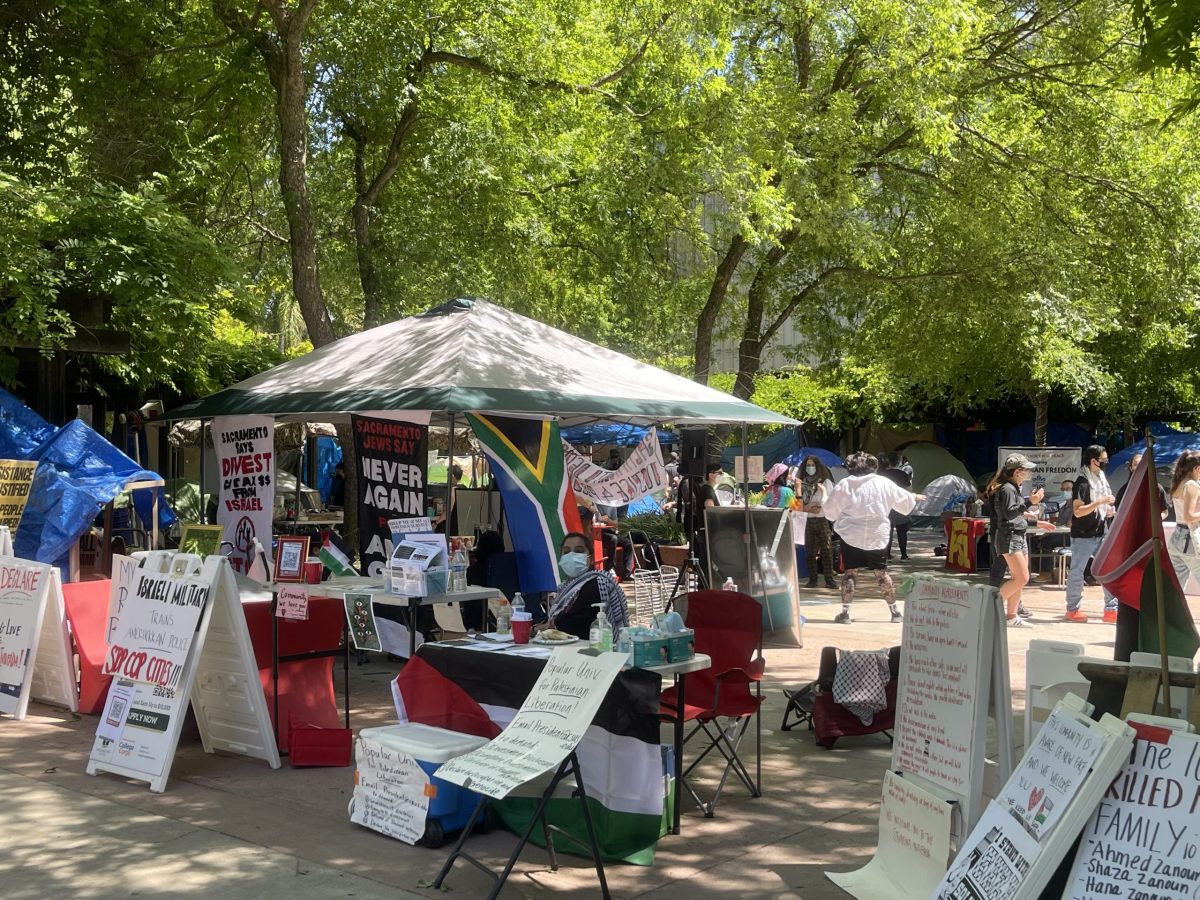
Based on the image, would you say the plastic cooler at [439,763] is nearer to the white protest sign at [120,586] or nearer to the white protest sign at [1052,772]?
the white protest sign at [120,586]

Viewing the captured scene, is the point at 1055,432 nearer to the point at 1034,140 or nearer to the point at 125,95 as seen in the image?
the point at 1034,140

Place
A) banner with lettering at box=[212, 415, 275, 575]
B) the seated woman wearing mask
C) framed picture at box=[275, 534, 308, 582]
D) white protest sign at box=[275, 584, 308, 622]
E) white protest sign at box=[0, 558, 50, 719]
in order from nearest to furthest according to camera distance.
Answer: the seated woman wearing mask
white protest sign at box=[275, 584, 308, 622]
framed picture at box=[275, 534, 308, 582]
white protest sign at box=[0, 558, 50, 719]
banner with lettering at box=[212, 415, 275, 575]

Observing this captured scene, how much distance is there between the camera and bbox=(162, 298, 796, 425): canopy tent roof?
28.5 ft

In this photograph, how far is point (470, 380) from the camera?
8719 mm

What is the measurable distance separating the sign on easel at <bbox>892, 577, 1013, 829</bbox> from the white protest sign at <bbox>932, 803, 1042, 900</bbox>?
47 cm

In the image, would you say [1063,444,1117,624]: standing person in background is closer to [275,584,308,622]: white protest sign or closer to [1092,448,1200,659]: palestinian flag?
[1092,448,1200,659]: palestinian flag

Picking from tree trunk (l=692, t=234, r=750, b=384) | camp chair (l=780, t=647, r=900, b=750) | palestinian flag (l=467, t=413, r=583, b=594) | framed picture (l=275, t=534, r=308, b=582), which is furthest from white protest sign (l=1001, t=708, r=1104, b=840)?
tree trunk (l=692, t=234, r=750, b=384)

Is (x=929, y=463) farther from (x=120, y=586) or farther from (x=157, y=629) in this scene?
(x=157, y=629)

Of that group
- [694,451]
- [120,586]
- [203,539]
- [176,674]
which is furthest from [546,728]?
[694,451]

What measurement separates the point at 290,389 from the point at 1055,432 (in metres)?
21.8

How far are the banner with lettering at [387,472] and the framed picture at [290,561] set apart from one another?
1.33 metres

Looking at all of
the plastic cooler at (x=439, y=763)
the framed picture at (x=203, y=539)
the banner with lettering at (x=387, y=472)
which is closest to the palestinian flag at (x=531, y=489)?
the banner with lettering at (x=387, y=472)

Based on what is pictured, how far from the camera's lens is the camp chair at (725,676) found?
20.8 ft

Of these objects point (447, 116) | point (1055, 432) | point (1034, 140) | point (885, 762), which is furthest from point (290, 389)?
point (1055, 432)
